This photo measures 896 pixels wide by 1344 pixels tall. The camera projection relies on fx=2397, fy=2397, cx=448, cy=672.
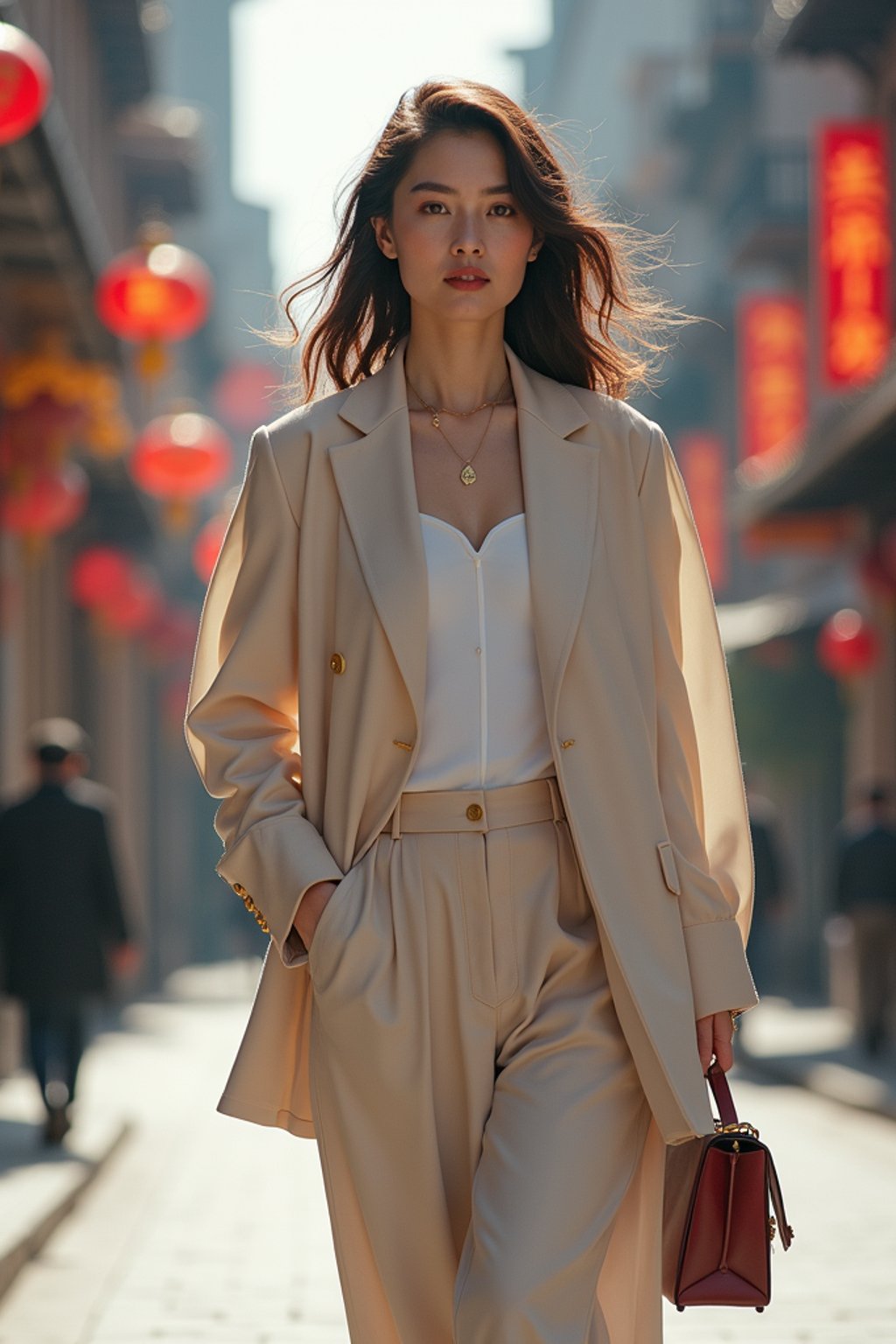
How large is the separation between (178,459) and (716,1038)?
12.3 meters

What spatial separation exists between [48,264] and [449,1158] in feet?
35.6

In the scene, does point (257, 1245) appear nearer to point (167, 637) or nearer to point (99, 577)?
point (99, 577)

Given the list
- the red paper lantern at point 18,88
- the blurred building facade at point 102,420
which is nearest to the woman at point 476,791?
the red paper lantern at point 18,88

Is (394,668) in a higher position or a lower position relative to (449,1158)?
higher

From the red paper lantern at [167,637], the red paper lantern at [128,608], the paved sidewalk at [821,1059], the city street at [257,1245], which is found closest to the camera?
the city street at [257,1245]

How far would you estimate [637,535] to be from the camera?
3.81 metres

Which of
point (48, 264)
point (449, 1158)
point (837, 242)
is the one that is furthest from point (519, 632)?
point (837, 242)

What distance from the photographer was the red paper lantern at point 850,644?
1939cm

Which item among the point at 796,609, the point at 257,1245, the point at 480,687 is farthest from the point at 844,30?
the point at 480,687

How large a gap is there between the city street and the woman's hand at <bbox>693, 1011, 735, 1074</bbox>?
2.98m

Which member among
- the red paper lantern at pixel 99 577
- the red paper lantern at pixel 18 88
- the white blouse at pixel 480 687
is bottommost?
the white blouse at pixel 480 687

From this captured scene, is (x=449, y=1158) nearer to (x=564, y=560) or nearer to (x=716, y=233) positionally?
(x=564, y=560)

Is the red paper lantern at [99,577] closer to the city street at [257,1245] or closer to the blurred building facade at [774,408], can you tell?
the blurred building facade at [774,408]

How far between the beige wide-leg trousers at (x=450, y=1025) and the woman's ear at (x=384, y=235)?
95 centimetres
